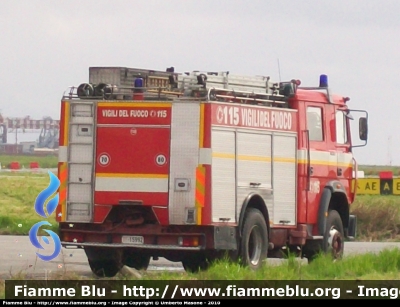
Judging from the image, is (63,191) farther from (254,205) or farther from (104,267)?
(254,205)

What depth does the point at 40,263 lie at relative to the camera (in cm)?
1891

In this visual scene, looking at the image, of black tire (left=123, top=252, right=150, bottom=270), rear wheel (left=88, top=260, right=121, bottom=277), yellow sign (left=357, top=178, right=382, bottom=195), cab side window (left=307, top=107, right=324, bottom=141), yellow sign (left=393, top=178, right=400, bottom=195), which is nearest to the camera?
rear wheel (left=88, top=260, right=121, bottom=277)

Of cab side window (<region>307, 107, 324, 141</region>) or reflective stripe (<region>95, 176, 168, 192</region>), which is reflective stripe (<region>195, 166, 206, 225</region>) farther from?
cab side window (<region>307, 107, 324, 141</region>)

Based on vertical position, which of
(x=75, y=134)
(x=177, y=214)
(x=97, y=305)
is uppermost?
(x=75, y=134)

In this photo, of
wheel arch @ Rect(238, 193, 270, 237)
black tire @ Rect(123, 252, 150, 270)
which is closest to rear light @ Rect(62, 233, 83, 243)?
black tire @ Rect(123, 252, 150, 270)

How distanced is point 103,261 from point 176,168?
212 cm

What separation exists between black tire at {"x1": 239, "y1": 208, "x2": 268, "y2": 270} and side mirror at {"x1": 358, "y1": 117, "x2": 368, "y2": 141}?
12.0ft

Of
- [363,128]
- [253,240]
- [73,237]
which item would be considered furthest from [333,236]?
[73,237]

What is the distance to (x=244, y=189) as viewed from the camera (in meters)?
15.8

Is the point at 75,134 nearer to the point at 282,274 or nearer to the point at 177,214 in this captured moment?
the point at 177,214

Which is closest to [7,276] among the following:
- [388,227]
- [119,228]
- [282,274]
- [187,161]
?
[119,228]

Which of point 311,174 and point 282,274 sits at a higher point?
point 311,174

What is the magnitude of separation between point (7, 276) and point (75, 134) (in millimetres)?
2200

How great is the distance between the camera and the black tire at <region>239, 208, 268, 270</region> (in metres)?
15.8
